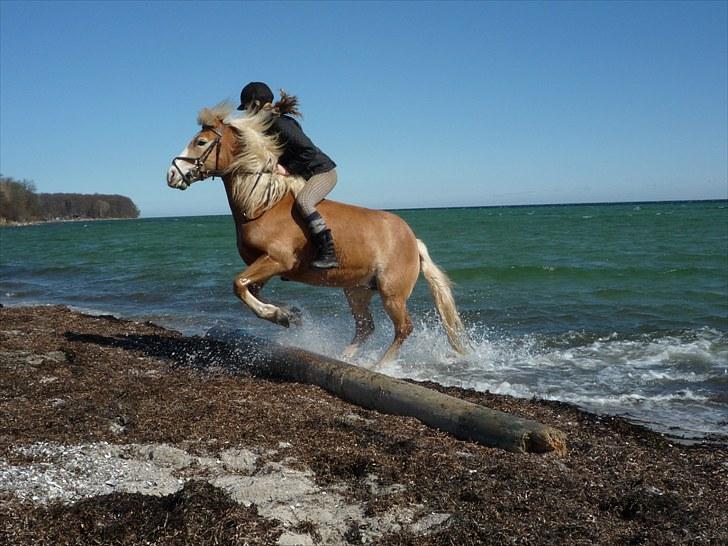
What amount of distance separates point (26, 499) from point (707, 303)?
14.5 meters

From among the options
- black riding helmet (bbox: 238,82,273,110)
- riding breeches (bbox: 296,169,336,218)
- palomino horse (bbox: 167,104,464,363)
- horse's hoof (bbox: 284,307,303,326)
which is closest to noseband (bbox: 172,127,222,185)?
palomino horse (bbox: 167,104,464,363)

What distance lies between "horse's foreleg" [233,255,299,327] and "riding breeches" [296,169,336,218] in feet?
2.23

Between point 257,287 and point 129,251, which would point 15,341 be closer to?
point 257,287

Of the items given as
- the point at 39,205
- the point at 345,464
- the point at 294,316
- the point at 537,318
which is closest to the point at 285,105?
the point at 294,316

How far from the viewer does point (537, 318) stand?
44.2 ft

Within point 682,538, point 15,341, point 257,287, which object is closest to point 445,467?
point 682,538

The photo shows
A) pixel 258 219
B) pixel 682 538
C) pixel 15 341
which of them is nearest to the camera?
pixel 682 538

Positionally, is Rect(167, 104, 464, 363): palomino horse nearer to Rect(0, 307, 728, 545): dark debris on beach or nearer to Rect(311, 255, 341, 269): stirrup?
Rect(311, 255, 341, 269): stirrup

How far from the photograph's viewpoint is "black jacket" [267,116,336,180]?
26.5 feet

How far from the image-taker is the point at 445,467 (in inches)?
177

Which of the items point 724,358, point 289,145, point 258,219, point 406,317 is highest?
point 289,145

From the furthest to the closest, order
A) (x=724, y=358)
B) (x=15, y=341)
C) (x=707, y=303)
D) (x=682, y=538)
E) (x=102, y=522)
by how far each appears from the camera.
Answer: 1. (x=707, y=303)
2. (x=724, y=358)
3. (x=15, y=341)
4. (x=682, y=538)
5. (x=102, y=522)

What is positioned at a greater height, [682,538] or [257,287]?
[257,287]

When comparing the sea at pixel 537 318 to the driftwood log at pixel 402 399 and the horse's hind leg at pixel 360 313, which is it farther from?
the driftwood log at pixel 402 399
